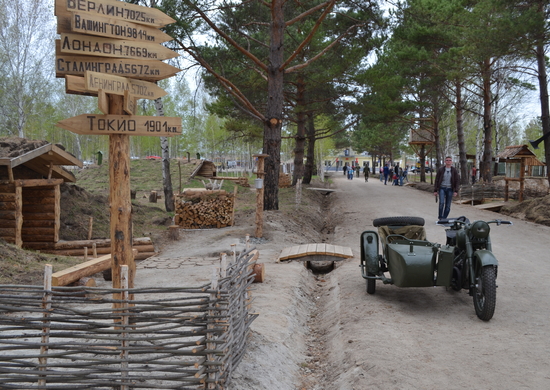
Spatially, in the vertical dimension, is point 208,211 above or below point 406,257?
below

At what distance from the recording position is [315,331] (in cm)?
708

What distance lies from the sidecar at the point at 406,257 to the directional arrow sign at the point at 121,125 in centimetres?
353

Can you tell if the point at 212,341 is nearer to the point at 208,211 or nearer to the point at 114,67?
the point at 114,67

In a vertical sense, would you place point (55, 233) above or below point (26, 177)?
below

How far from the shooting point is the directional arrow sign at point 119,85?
15.6 ft

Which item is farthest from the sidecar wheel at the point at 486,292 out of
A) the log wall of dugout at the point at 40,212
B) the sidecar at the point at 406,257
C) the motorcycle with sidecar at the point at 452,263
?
the log wall of dugout at the point at 40,212

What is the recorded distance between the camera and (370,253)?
7605mm

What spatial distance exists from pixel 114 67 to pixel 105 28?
1.23 feet

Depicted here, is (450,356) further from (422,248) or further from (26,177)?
(26,177)

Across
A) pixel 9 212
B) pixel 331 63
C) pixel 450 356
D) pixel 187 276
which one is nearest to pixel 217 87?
pixel 331 63

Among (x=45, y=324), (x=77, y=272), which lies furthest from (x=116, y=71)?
(x=77, y=272)

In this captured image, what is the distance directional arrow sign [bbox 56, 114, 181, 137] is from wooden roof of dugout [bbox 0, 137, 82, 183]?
6.50 metres

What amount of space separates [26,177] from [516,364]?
36.0 ft

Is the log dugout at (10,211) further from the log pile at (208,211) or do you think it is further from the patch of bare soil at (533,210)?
Result: the patch of bare soil at (533,210)
